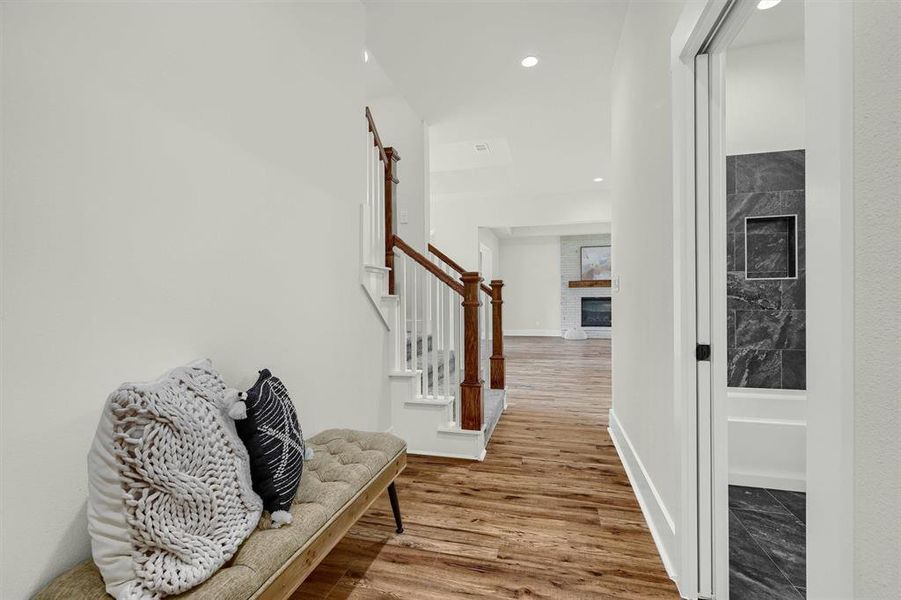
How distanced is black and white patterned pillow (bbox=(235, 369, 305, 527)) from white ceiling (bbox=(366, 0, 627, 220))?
2.47 metres

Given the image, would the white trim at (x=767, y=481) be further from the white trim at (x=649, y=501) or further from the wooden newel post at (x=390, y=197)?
the wooden newel post at (x=390, y=197)

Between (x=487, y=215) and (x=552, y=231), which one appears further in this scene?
(x=552, y=231)

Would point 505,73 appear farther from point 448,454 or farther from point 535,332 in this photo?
point 535,332

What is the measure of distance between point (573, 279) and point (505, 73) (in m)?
7.47

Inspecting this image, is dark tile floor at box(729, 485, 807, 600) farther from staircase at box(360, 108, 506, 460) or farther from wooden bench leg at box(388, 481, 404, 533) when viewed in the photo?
staircase at box(360, 108, 506, 460)

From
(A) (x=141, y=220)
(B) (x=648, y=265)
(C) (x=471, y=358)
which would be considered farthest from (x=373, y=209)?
(B) (x=648, y=265)

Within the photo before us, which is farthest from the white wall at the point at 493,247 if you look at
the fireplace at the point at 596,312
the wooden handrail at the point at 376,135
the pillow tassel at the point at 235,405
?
the pillow tassel at the point at 235,405

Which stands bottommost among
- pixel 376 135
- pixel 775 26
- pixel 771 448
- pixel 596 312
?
pixel 771 448

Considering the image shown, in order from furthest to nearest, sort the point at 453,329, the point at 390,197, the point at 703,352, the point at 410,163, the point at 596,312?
the point at 596,312 → the point at 410,163 → the point at 390,197 → the point at 453,329 → the point at 703,352

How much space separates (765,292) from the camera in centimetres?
262

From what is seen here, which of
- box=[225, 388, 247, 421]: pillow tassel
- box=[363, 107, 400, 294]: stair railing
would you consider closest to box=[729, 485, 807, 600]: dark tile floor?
box=[225, 388, 247, 421]: pillow tassel

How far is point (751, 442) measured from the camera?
2.36 m

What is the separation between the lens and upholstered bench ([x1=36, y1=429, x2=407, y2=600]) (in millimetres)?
916

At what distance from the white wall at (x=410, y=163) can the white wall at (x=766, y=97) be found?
8.34 feet
